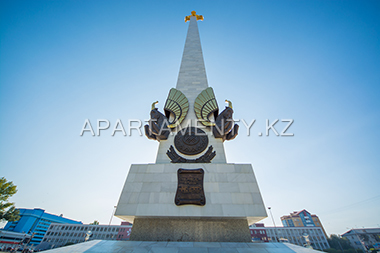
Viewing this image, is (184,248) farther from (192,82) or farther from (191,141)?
(192,82)

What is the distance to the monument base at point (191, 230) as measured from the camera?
452 centimetres

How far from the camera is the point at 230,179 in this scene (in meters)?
5.14

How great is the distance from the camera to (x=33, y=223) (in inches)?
1964

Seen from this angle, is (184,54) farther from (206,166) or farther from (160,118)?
(206,166)

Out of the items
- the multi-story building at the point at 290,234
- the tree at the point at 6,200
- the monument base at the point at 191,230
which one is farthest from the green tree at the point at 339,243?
the tree at the point at 6,200

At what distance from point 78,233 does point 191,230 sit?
197ft

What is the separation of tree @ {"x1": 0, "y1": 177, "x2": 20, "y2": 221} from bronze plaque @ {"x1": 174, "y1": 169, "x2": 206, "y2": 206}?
20.7 meters

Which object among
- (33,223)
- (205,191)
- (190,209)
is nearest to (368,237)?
(205,191)

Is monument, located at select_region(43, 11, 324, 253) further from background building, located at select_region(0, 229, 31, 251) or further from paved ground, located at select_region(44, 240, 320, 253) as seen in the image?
background building, located at select_region(0, 229, 31, 251)

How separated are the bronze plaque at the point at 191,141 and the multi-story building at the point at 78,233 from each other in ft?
160

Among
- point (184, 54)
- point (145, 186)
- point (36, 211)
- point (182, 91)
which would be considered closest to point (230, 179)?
point (145, 186)

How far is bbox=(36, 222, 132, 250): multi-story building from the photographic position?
43.6 metres

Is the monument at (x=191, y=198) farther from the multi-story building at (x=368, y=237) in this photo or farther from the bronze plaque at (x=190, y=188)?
the multi-story building at (x=368, y=237)

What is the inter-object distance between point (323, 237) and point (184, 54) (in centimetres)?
5953
